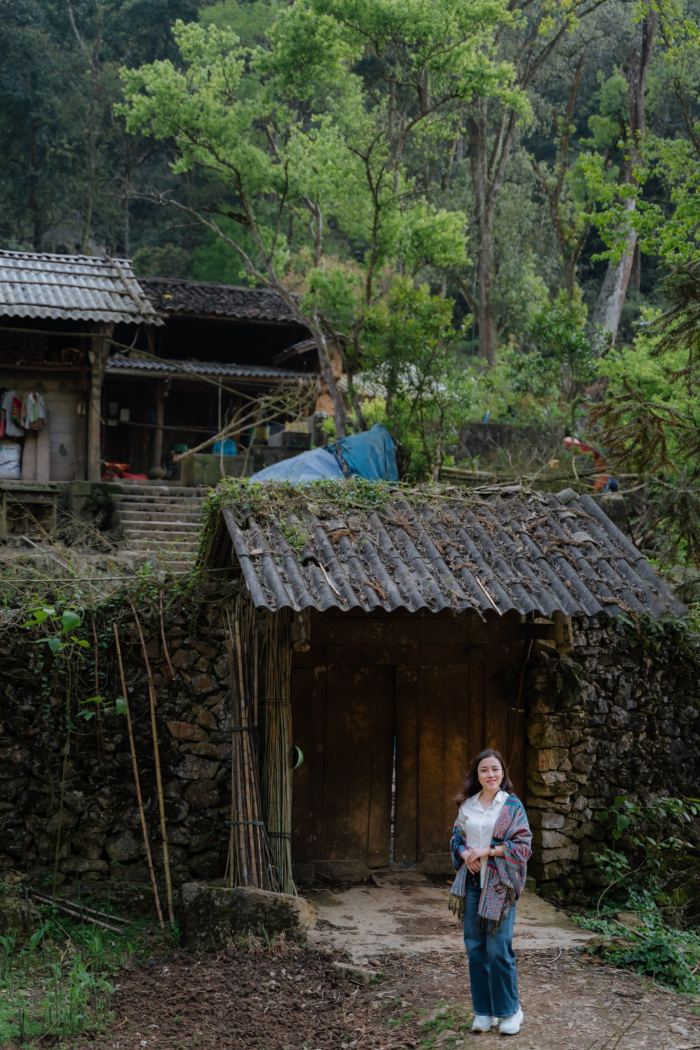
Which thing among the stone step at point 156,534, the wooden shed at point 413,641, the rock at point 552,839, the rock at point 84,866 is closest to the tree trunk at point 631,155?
Result: the stone step at point 156,534

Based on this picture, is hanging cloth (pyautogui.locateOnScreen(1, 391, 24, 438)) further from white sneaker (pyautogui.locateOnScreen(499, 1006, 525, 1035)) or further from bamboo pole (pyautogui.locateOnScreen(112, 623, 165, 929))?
white sneaker (pyautogui.locateOnScreen(499, 1006, 525, 1035))

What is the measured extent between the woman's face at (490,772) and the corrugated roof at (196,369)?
57.5 feet

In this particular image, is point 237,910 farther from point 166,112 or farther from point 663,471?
point 166,112

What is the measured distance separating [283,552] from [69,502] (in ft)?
33.6

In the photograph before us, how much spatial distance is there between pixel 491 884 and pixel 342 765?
3108 millimetres

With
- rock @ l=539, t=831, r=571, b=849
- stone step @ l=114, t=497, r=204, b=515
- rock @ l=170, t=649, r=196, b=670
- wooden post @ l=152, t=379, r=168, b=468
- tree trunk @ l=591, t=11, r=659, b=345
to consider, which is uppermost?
tree trunk @ l=591, t=11, r=659, b=345

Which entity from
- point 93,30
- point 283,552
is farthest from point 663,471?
point 93,30

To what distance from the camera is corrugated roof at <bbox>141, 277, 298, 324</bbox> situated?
23812 millimetres

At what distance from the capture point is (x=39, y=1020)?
5805 millimetres

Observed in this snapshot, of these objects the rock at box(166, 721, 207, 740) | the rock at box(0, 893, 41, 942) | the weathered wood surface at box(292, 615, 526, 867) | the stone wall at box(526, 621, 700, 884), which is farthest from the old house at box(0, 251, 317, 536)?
the rock at box(0, 893, 41, 942)

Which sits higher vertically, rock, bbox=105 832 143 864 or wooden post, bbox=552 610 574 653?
wooden post, bbox=552 610 574 653

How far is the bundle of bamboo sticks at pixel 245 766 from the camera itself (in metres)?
7.11

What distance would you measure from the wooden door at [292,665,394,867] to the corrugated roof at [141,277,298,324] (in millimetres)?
16132

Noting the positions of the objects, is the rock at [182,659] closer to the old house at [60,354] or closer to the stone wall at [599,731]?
the stone wall at [599,731]
